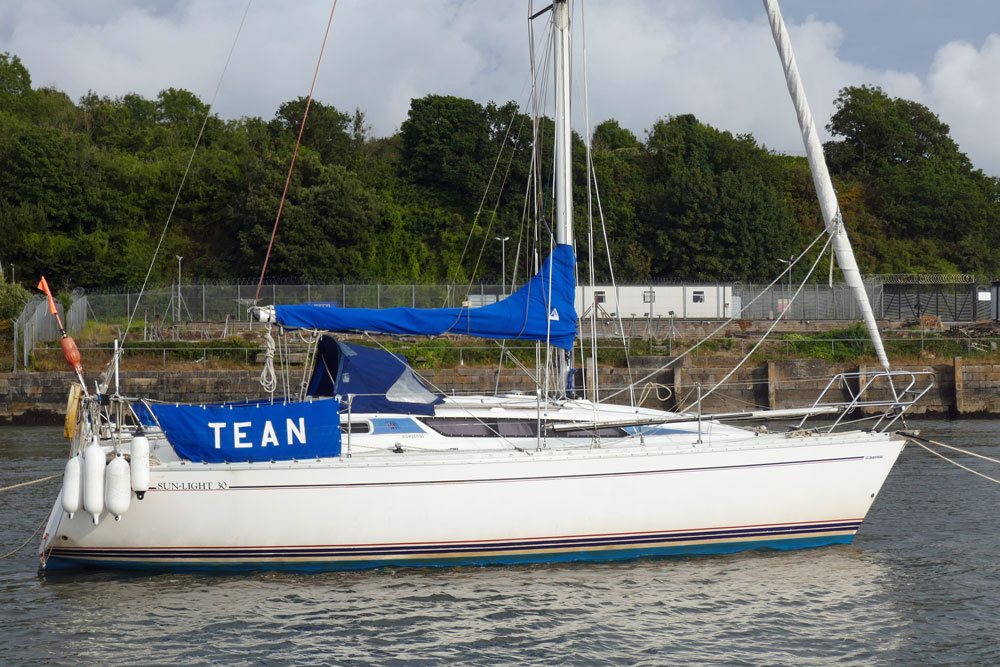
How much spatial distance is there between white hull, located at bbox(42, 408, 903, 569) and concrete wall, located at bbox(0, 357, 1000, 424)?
59.9ft

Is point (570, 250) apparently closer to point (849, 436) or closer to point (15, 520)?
point (849, 436)

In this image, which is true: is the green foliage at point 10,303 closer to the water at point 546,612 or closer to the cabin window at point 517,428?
the water at point 546,612

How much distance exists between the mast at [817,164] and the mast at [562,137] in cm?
281

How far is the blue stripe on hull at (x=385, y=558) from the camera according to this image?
11.5 metres

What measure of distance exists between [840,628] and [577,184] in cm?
5205

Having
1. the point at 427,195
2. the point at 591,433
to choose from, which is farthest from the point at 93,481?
the point at 427,195

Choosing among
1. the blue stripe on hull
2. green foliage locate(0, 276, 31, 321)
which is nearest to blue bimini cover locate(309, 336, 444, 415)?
the blue stripe on hull

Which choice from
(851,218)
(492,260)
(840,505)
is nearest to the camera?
(840,505)

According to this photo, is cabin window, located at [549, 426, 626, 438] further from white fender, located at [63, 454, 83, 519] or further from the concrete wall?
the concrete wall

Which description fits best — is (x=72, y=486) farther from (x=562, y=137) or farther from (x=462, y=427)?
(x=562, y=137)

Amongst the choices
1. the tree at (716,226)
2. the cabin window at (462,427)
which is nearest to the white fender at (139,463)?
the cabin window at (462,427)

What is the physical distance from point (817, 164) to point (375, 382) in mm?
6565

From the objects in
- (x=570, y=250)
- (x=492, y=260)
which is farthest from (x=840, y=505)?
(x=492, y=260)

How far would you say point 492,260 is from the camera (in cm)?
5544
